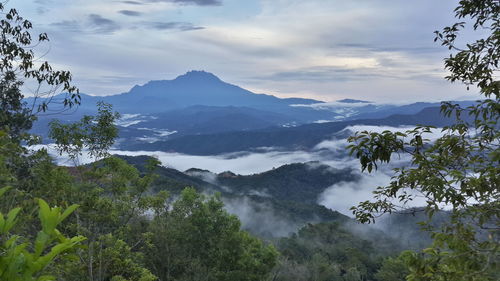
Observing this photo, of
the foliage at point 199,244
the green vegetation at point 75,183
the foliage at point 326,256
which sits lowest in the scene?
the foliage at point 326,256

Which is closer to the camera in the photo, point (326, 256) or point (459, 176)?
point (459, 176)

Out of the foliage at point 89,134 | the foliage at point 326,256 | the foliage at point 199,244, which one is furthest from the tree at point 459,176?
the foliage at point 326,256

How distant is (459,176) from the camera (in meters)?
4.32

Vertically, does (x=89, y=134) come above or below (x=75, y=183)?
above

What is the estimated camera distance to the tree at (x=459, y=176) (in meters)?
4.24

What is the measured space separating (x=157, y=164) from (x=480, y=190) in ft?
32.7

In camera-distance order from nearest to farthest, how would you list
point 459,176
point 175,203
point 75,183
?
1. point 459,176
2. point 75,183
3. point 175,203

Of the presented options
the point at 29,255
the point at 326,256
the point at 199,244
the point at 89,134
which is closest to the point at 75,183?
the point at 89,134

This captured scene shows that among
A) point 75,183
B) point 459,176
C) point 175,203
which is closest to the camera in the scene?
point 459,176

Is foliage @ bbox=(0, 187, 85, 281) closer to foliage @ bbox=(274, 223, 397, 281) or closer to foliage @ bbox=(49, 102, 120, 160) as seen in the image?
foliage @ bbox=(49, 102, 120, 160)

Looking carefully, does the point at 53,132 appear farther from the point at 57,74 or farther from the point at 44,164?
the point at 57,74

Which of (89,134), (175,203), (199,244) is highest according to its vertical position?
(89,134)

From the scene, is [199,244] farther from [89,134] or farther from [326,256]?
[326,256]

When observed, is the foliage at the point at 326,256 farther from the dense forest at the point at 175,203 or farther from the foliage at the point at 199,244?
the dense forest at the point at 175,203
